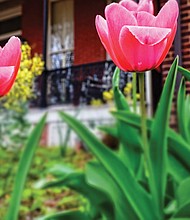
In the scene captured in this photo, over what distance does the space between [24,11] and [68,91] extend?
404 millimetres

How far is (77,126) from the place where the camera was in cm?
68

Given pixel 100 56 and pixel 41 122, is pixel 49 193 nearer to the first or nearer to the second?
pixel 41 122

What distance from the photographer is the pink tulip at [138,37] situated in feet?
0.48

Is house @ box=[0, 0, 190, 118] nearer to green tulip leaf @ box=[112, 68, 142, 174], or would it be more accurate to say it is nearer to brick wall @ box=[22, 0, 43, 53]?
brick wall @ box=[22, 0, 43, 53]

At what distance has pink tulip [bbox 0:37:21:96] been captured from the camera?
0.14m

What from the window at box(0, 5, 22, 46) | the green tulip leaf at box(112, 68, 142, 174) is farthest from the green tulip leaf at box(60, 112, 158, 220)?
the window at box(0, 5, 22, 46)

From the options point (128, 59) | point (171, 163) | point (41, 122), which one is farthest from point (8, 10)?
point (171, 163)

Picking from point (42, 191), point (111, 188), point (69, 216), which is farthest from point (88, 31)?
point (42, 191)

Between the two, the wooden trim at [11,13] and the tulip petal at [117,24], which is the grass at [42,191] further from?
the tulip petal at [117,24]

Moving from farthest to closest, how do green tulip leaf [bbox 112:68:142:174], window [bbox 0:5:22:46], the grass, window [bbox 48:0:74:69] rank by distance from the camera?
the grass
green tulip leaf [bbox 112:68:142:174]
window [bbox 48:0:74:69]
window [bbox 0:5:22:46]

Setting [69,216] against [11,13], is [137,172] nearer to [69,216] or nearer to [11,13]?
[69,216]

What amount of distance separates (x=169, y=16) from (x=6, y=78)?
0.06 meters

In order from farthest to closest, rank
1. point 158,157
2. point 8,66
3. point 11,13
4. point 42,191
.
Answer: point 42,191 → point 158,157 → point 11,13 → point 8,66

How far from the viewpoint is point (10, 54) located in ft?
0.48
